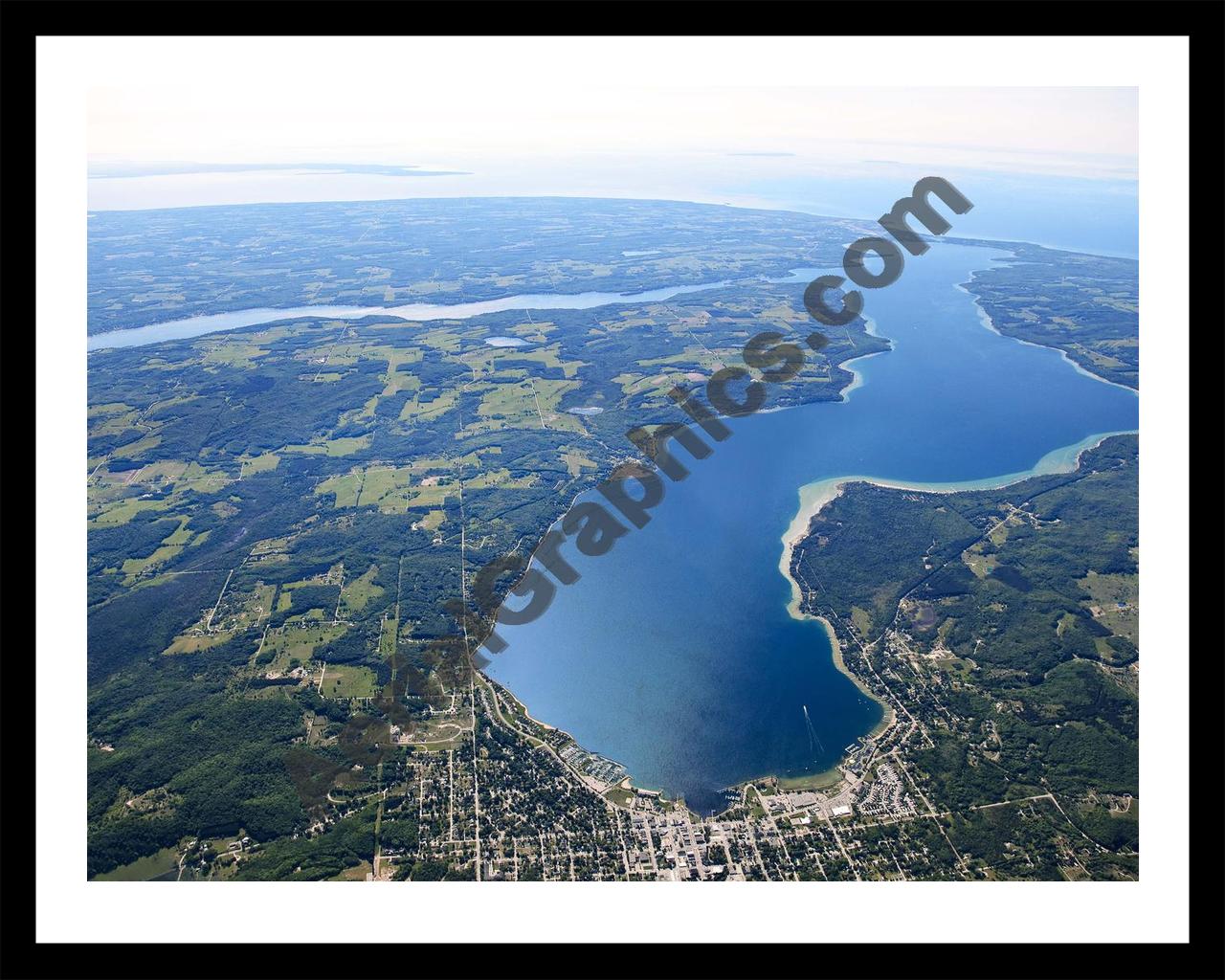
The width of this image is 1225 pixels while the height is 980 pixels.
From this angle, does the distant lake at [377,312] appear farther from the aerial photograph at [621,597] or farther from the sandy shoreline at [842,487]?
the sandy shoreline at [842,487]

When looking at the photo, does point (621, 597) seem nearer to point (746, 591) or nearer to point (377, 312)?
point (746, 591)

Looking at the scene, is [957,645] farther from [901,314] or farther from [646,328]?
[901,314]

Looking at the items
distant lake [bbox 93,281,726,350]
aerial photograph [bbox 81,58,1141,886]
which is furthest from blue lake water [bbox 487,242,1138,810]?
distant lake [bbox 93,281,726,350]

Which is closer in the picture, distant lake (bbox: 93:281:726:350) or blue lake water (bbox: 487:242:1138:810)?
blue lake water (bbox: 487:242:1138:810)

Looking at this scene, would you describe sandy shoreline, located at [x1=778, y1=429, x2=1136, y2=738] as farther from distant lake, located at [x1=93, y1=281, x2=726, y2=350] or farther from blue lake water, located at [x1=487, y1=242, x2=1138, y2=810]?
distant lake, located at [x1=93, y1=281, x2=726, y2=350]

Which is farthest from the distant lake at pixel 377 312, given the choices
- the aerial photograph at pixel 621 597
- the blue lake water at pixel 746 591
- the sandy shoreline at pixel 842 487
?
the sandy shoreline at pixel 842 487

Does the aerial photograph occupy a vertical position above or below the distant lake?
below

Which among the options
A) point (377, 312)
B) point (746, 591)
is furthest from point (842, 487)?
point (377, 312)

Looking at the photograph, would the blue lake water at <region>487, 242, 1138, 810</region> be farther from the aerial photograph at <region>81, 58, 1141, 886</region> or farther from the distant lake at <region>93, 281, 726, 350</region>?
the distant lake at <region>93, 281, 726, 350</region>
